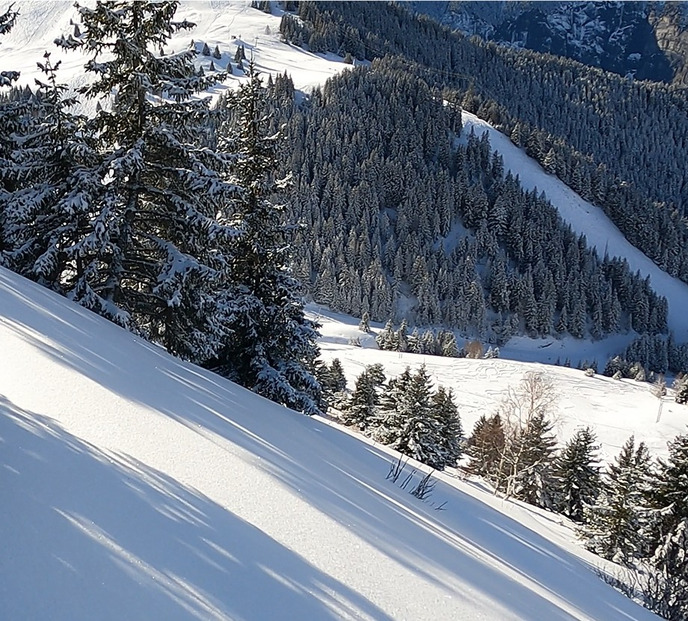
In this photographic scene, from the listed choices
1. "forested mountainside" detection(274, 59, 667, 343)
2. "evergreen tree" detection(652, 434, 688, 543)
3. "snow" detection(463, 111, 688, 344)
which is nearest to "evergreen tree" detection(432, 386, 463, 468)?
"evergreen tree" detection(652, 434, 688, 543)

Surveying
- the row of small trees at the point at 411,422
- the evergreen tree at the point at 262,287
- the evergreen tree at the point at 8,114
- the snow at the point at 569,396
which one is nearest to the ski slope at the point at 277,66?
the snow at the point at 569,396

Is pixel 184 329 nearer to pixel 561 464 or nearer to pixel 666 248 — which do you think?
pixel 561 464

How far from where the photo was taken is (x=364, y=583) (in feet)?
8.50

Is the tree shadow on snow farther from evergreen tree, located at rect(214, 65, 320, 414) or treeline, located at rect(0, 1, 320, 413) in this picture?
evergreen tree, located at rect(214, 65, 320, 414)

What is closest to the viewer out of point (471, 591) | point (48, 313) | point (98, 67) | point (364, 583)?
point (364, 583)

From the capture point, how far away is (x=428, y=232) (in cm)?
10319

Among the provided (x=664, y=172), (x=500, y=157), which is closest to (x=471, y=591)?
(x=500, y=157)

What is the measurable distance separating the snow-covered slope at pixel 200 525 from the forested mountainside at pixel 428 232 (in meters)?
79.7

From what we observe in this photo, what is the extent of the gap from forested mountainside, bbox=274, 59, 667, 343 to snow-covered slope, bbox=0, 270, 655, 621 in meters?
79.7

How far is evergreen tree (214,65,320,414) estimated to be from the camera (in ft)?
40.0

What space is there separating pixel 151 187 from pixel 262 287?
372cm

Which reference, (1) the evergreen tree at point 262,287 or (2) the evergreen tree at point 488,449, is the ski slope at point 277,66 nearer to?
(2) the evergreen tree at point 488,449

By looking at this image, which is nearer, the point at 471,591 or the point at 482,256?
Result: the point at 471,591

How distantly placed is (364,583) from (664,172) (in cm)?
21353
